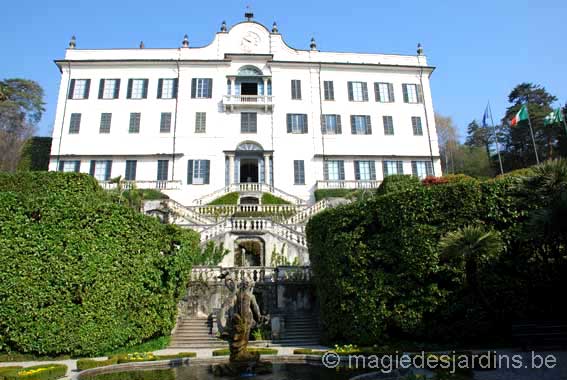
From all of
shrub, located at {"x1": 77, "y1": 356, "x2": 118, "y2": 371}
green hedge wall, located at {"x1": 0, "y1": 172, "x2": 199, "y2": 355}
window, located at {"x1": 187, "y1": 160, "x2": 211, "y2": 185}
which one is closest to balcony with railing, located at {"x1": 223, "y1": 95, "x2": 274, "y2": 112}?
window, located at {"x1": 187, "y1": 160, "x2": 211, "y2": 185}

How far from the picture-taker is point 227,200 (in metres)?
31.9

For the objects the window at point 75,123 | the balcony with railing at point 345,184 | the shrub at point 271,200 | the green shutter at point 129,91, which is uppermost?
the green shutter at point 129,91

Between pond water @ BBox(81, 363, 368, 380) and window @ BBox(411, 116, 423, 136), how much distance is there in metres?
32.9

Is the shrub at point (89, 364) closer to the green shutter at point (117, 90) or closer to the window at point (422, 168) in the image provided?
the green shutter at point (117, 90)

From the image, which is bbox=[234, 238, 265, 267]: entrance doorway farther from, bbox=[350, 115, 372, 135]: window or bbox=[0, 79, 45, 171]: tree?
bbox=[0, 79, 45, 171]: tree

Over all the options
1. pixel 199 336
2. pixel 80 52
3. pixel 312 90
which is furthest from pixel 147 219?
pixel 80 52

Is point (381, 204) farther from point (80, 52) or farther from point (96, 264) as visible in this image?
point (80, 52)

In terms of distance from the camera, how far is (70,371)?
37.9 ft

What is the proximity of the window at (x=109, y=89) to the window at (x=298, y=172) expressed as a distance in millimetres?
19206

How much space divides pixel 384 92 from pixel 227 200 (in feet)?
68.8

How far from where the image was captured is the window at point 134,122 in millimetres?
37281

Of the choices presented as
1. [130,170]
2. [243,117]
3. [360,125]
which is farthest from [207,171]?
[360,125]

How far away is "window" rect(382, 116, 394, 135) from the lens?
39.2m

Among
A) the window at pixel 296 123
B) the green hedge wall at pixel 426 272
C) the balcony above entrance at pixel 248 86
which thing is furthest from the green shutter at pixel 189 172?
the green hedge wall at pixel 426 272
